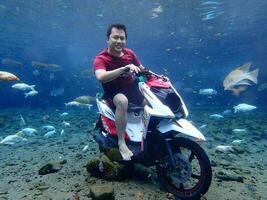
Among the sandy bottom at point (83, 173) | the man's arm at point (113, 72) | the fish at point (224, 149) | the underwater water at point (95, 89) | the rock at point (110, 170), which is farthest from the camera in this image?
the fish at point (224, 149)

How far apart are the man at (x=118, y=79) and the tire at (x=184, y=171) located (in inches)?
28.1

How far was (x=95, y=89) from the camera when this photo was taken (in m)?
52.2

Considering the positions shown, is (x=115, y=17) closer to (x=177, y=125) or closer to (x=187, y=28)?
(x=187, y=28)

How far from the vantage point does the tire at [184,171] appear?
13.4 feet

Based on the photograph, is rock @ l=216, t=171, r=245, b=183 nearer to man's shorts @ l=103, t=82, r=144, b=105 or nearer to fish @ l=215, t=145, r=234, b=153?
man's shorts @ l=103, t=82, r=144, b=105

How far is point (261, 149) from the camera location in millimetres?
A: 9117

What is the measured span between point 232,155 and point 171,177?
13.8 feet

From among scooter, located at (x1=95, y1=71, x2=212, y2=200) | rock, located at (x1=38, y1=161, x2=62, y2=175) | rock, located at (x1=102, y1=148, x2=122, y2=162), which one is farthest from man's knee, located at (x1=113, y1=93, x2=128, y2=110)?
rock, located at (x1=38, y1=161, x2=62, y2=175)

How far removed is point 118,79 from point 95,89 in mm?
47440

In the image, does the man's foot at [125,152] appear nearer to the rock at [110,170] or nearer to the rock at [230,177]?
the rock at [110,170]

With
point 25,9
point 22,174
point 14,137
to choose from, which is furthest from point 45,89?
point 22,174

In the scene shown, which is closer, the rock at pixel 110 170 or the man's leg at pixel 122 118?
the man's leg at pixel 122 118

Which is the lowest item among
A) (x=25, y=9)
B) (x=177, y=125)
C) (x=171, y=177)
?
(x=171, y=177)

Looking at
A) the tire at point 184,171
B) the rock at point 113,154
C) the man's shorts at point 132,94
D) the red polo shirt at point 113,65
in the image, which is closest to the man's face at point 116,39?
the red polo shirt at point 113,65
